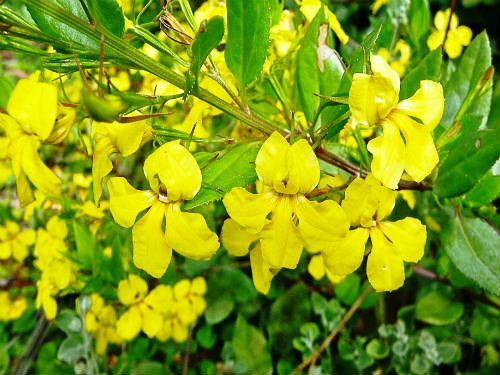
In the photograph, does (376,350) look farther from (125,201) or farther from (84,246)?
(125,201)

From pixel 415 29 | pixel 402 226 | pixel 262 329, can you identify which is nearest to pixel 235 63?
pixel 402 226

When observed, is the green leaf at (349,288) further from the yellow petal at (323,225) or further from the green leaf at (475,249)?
the yellow petal at (323,225)

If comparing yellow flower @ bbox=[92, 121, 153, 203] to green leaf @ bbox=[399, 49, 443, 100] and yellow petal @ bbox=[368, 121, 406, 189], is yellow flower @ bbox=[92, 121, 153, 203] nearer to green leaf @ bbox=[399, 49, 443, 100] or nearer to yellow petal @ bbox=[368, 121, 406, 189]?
yellow petal @ bbox=[368, 121, 406, 189]

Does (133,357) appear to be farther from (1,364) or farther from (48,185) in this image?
(48,185)

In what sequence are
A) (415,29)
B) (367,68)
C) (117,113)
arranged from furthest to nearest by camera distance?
(415,29), (367,68), (117,113)

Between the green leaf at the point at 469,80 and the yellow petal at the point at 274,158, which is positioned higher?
the yellow petal at the point at 274,158

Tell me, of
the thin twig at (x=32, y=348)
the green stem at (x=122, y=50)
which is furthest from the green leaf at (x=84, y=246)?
the green stem at (x=122, y=50)
